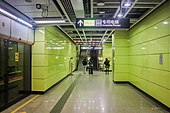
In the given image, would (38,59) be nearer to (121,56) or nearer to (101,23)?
(101,23)

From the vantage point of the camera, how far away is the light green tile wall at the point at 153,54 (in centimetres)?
490

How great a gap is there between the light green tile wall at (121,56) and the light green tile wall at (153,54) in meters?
1.28

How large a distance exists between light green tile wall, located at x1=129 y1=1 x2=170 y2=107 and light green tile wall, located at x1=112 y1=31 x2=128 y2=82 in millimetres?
1281

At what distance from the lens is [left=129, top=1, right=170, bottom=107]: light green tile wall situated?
Answer: 4905 mm

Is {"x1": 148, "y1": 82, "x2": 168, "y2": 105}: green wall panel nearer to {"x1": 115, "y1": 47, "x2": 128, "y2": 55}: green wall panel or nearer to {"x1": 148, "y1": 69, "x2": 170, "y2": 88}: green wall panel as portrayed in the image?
{"x1": 148, "y1": 69, "x2": 170, "y2": 88}: green wall panel

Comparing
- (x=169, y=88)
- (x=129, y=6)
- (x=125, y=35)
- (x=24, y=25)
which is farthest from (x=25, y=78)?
(x=125, y=35)

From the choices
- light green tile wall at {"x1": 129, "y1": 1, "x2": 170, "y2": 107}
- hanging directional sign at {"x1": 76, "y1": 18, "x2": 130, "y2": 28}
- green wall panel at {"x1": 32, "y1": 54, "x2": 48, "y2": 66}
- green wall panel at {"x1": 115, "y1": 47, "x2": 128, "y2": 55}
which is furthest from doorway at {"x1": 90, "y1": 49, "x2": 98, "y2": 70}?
hanging directional sign at {"x1": 76, "y1": 18, "x2": 130, "y2": 28}

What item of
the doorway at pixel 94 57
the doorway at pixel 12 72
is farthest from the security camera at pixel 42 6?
the doorway at pixel 94 57

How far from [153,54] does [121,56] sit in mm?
3951

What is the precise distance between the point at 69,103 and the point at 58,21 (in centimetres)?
313

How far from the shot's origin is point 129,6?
17.1 feet

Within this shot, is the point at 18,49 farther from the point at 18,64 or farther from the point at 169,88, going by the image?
the point at 169,88

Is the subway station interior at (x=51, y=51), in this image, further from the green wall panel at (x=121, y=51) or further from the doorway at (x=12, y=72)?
the green wall panel at (x=121, y=51)

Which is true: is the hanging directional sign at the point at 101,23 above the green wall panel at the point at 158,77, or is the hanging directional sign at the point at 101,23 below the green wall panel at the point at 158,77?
above
